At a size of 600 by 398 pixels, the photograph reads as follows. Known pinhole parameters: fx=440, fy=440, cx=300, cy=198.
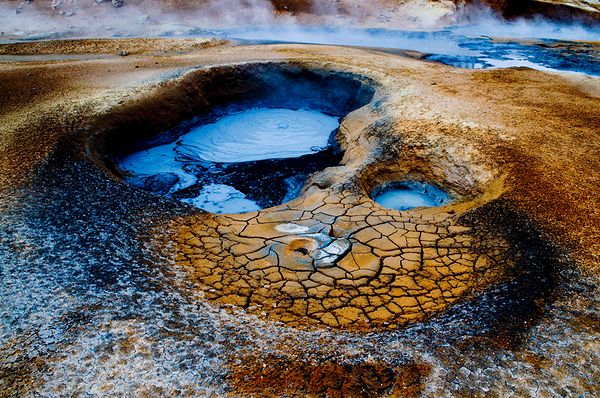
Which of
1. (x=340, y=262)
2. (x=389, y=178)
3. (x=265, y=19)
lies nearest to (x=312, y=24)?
(x=265, y=19)

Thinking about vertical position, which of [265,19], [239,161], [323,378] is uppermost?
[265,19]

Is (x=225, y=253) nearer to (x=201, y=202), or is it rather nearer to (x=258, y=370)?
(x=258, y=370)

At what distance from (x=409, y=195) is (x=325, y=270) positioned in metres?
1.77

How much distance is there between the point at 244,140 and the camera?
5.81 m

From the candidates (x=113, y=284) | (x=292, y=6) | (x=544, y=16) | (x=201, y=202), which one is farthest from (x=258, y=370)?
(x=544, y=16)

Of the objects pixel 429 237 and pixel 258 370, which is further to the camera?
pixel 429 237

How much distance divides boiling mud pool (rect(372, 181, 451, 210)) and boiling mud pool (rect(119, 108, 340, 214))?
92 centimetres

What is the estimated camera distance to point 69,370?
182cm

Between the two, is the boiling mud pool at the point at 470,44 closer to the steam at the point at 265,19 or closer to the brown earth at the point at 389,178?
the steam at the point at 265,19

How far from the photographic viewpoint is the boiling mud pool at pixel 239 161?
4488 mm

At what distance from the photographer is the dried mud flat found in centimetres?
187

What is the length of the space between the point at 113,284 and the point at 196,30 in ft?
36.7

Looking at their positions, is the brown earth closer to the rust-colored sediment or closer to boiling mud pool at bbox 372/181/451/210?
boiling mud pool at bbox 372/181/451/210

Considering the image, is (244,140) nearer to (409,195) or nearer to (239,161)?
(239,161)
